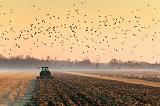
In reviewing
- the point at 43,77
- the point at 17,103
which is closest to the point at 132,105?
the point at 17,103

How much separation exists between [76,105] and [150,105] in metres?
4.70

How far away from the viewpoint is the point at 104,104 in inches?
1032

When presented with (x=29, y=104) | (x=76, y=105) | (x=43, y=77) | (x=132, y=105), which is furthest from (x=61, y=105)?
(x=43, y=77)

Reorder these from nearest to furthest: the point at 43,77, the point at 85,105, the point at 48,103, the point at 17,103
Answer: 1. the point at 85,105
2. the point at 48,103
3. the point at 17,103
4. the point at 43,77

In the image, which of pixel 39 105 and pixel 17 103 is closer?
pixel 39 105

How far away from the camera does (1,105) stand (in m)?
28.6

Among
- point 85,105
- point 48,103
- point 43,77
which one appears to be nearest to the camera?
point 85,105

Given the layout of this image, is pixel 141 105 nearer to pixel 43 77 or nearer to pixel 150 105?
pixel 150 105

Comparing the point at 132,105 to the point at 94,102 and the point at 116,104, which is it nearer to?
the point at 116,104

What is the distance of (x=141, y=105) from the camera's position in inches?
1022

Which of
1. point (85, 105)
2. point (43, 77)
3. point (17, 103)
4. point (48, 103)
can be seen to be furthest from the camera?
point (43, 77)

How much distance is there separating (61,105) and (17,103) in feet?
16.0

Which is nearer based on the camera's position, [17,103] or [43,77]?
[17,103]

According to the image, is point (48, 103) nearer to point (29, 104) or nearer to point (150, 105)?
point (29, 104)
